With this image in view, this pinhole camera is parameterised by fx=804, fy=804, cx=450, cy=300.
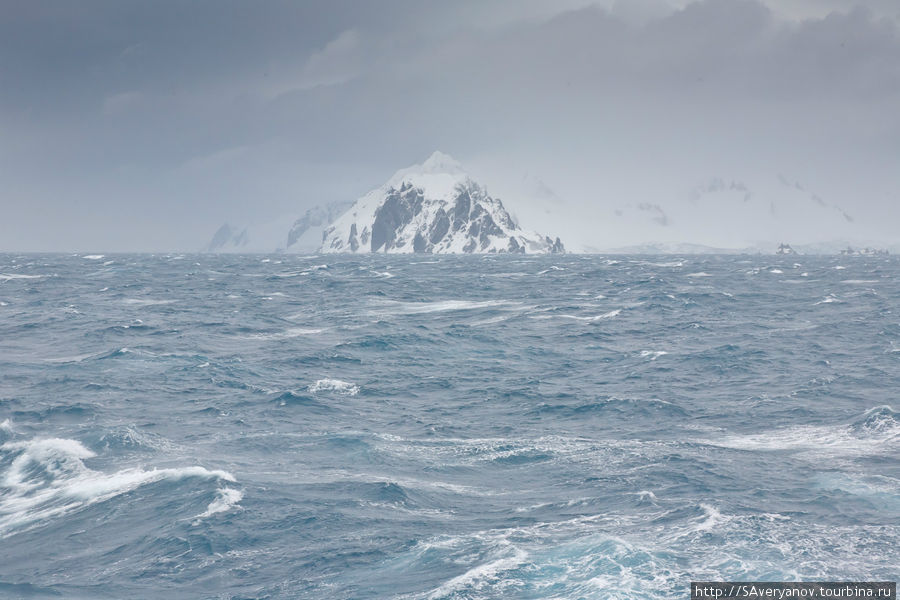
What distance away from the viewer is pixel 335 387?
50062 mm

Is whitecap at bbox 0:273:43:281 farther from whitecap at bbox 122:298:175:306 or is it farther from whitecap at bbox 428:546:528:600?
whitecap at bbox 428:546:528:600

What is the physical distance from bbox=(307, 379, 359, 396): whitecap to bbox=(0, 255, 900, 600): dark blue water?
0.25 m

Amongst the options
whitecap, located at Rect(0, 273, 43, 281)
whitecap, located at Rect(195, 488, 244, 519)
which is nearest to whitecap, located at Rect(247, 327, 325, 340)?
whitecap, located at Rect(195, 488, 244, 519)

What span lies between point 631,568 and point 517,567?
10.7 ft

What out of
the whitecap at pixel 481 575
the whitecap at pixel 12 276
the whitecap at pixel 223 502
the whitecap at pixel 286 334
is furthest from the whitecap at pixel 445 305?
the whitecap at pixel 12 276

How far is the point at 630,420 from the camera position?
4106 centimetres

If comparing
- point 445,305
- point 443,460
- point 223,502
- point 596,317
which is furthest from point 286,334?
point 223,502

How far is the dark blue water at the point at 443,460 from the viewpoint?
23844 millimetres

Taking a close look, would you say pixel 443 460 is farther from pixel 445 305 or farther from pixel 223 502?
pixel 445 305

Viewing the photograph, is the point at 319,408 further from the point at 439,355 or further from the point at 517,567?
the point at 517,567

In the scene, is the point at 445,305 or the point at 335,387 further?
the point at 445,305

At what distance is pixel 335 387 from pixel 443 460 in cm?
1687

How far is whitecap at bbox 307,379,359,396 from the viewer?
161 ft

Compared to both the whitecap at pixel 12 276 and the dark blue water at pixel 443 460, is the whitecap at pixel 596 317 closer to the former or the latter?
the dark blue water at pixel 443 460
